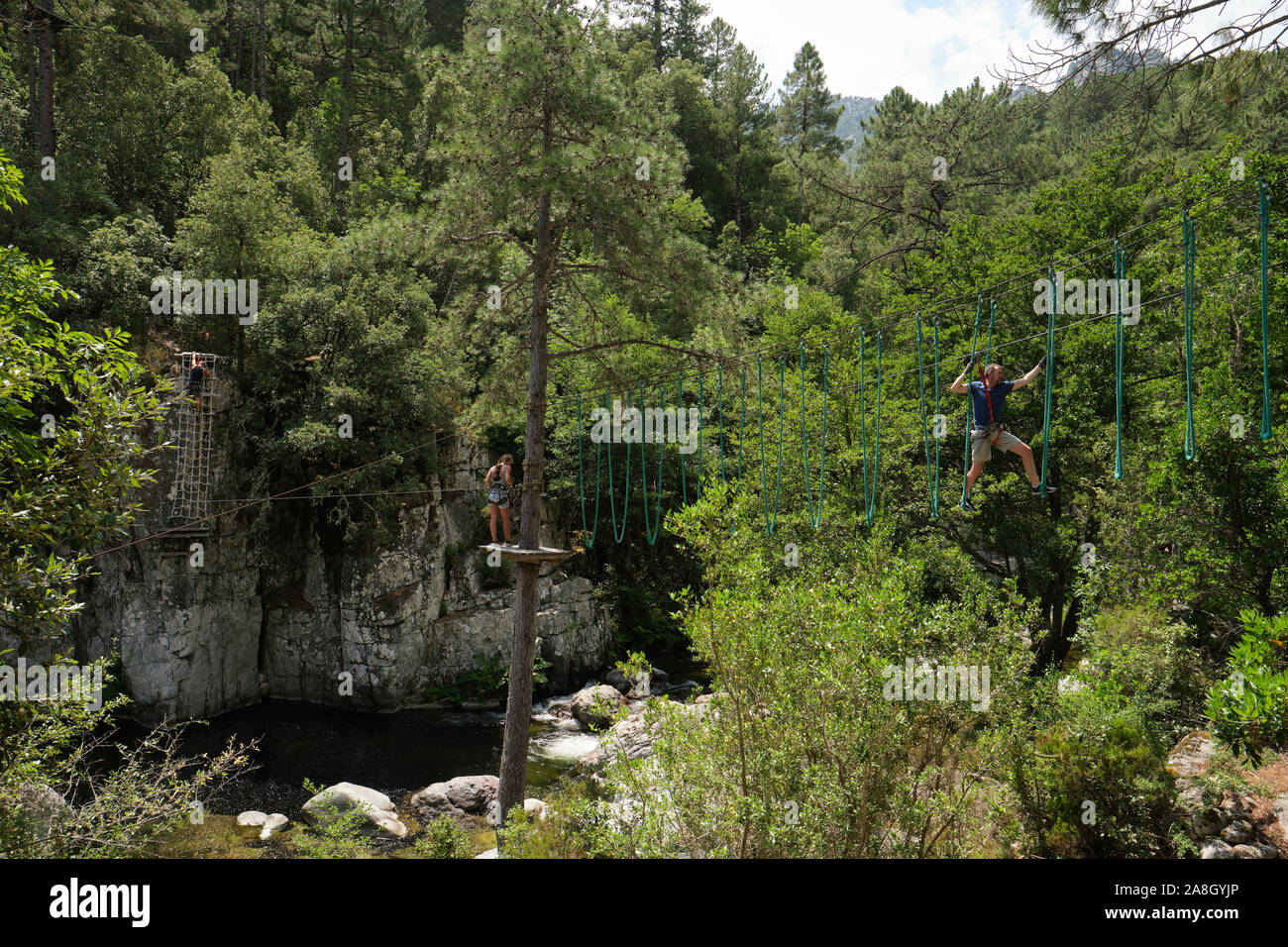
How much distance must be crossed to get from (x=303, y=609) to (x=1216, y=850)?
664 inches

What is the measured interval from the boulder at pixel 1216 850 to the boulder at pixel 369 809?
10.6 meters

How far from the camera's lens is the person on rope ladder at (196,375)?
49.3ft

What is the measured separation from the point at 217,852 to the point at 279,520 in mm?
8564

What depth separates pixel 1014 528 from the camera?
615 inches

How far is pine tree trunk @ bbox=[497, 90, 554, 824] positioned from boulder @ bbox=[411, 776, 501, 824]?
4369mm

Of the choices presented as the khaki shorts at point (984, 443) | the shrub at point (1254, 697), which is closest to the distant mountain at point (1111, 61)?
the khaki shorts at point (984, 443)

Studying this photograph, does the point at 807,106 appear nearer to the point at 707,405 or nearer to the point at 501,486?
the point at 707,405

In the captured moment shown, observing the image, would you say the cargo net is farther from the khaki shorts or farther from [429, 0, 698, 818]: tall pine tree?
the khaki shorts

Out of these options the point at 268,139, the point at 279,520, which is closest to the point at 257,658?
the point at 279,520

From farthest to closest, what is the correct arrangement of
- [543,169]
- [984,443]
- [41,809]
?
[543,169]
[984,443]
[41,809]

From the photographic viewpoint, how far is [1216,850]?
817cm

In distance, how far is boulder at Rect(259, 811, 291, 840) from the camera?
38.7ft

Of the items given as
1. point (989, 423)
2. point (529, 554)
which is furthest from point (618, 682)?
point (989, 423)
